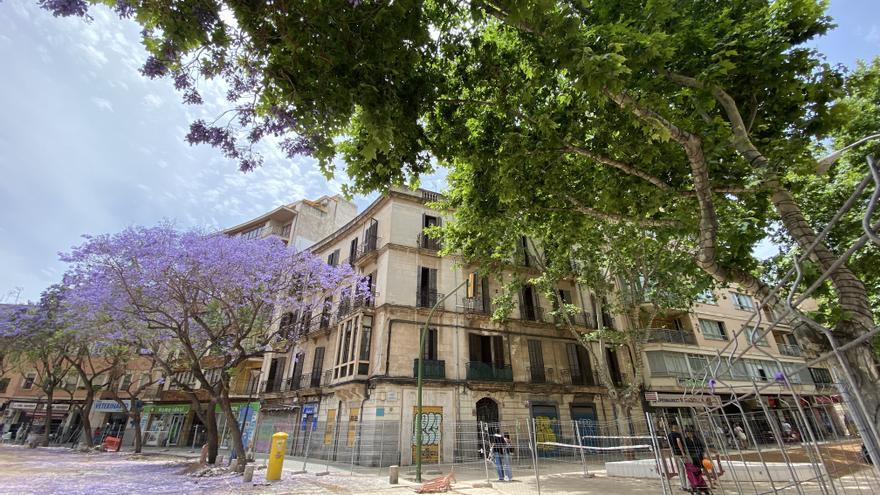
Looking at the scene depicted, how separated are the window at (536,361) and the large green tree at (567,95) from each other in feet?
44.2

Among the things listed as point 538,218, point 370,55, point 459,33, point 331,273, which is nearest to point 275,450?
point 331,273

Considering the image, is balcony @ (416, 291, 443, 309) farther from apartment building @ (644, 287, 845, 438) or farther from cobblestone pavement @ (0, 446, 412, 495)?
apartment building @ (644, 287, 845, 438)

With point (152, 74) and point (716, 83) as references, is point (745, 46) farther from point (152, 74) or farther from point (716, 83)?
point (152, 74)

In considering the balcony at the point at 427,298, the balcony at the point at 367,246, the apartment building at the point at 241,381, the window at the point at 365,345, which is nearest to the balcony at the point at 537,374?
the balcony at the point at 427,298

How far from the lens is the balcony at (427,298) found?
20.0 metres

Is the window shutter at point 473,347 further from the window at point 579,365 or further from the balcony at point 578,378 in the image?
the window at point 579,365

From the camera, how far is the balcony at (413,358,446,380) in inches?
718

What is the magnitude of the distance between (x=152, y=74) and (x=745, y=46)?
893cm

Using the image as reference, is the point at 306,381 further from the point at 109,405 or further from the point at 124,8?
the point at 109,405

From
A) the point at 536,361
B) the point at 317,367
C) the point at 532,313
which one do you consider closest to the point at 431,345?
the point at 536,361

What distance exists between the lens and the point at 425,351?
1891 cm

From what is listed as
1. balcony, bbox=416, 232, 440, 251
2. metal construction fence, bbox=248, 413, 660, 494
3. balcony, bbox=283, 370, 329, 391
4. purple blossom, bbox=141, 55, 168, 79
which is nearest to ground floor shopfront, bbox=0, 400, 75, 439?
balcony, bbox=283, 370, 329, 391

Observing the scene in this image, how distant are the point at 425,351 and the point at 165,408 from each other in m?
26.2

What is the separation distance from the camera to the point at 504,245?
13.4 metres
